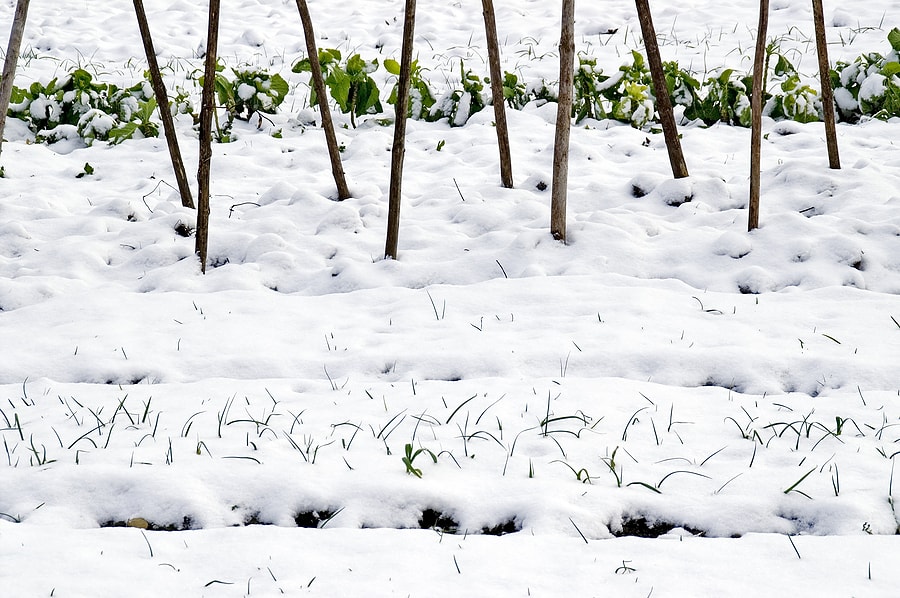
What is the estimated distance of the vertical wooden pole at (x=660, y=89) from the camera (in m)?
4.49

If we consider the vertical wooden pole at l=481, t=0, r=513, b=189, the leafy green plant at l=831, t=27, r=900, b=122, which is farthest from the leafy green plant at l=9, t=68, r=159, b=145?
the leafy green plant at l=831, t=27, r=900, b=122

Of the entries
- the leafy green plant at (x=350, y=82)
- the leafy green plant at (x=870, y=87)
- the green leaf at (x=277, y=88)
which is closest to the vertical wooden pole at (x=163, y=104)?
the leafy green plant at (x=350, y=82)

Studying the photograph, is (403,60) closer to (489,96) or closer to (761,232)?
(761,232)

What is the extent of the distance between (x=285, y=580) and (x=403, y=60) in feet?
9.09

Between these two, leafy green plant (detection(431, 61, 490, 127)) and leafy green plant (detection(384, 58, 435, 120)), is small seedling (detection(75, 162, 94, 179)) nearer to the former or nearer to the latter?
leafy green plant (detection(384, 58, 435, 120))

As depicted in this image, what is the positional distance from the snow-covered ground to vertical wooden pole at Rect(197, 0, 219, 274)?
14cm

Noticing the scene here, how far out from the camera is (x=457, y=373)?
3.14 metres

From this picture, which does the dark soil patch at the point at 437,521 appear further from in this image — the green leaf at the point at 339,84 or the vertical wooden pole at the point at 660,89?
the green leaf at the point at 339,84

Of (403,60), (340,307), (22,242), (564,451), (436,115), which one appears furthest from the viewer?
(436,115)

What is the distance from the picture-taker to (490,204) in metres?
4.83

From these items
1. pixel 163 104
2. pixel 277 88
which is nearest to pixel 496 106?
pixel 163 104

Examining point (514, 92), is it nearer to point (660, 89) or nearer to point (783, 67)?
point (783, 67)

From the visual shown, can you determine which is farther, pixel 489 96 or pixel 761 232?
pixel 489 96

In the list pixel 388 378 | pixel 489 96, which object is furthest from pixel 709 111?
pixel 388 378
